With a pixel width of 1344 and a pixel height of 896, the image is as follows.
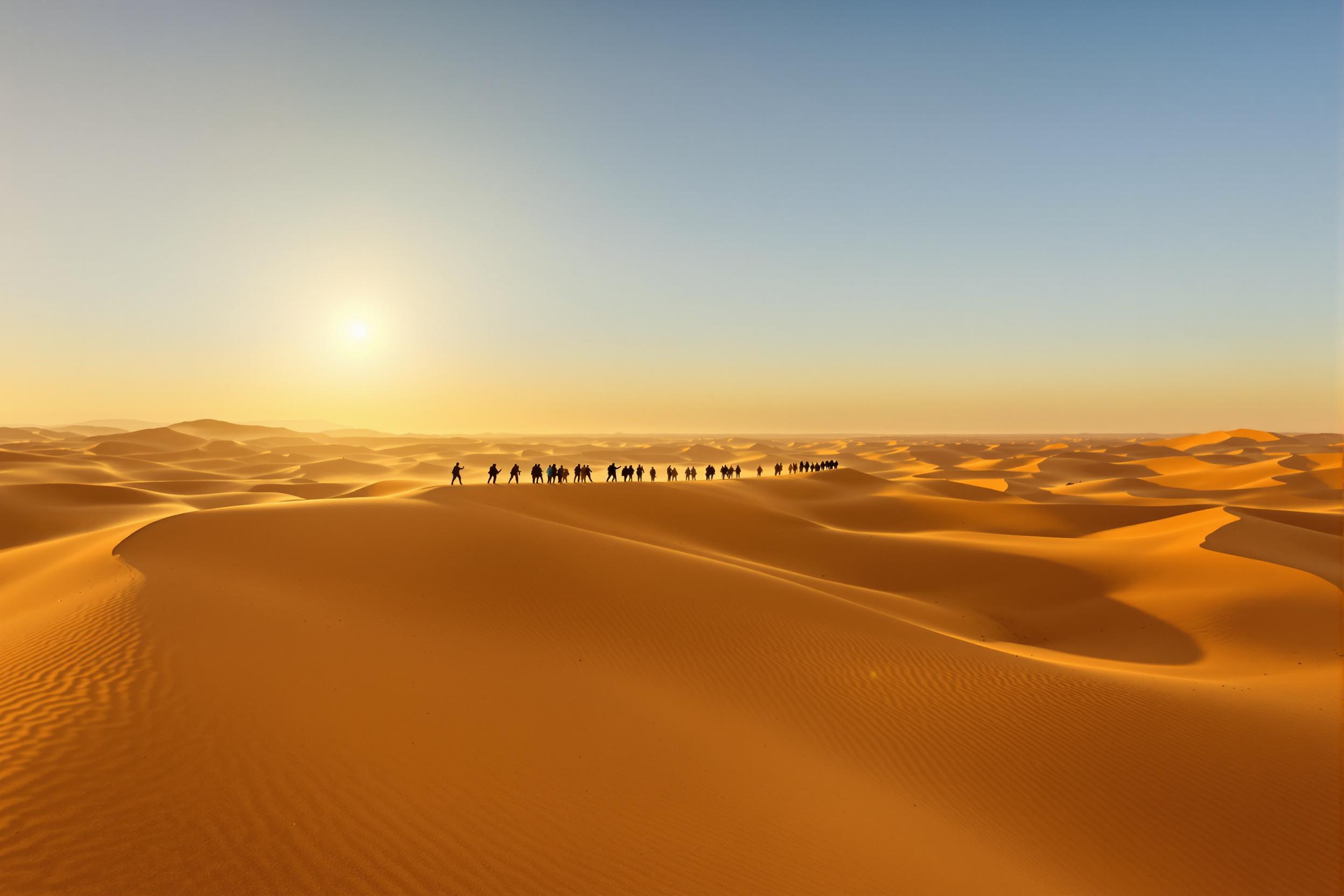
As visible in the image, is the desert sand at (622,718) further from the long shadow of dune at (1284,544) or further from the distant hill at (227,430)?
the distant hill at (227,430)

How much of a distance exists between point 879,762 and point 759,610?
16.2 feet

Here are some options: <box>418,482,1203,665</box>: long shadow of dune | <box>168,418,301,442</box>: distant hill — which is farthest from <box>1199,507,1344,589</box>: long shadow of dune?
<box>168,418,301,442</box>: distant hill

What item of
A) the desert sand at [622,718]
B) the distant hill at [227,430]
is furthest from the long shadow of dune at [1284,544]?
the distant hill at [227,430]

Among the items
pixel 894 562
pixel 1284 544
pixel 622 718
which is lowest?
pixel 894 562

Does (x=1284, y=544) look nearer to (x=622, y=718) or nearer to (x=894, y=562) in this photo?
(x=894, y=562)

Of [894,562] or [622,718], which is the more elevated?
[622,718]

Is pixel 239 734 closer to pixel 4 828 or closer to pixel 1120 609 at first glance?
pixel 4 828

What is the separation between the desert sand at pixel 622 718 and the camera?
492 cm

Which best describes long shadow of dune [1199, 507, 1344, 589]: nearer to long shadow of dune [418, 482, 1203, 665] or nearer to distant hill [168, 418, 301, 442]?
long shadow of dune [418, 482, 1203, 665]

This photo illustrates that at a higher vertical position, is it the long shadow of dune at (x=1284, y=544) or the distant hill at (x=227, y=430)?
the distant hill at (x=227, y=430)

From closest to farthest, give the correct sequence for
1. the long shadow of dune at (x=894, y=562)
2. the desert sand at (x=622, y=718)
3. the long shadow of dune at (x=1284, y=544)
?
1. the desert sand at (x=622, y=718)
2. the long shadow of dune at (x=894, y=562)
3. the long shadow of dune at (x=1284, y=544)

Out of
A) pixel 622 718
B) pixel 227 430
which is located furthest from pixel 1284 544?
pixel 227 430

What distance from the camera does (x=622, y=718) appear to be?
7773 millimetres

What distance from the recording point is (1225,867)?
6.77 m
